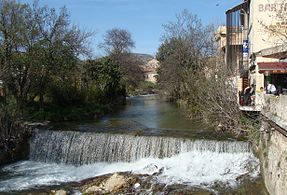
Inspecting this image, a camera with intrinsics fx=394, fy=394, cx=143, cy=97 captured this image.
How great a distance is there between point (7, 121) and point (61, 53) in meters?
6.70

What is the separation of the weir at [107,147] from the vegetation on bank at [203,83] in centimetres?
219

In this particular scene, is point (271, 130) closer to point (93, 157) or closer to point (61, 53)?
point (93, 157)

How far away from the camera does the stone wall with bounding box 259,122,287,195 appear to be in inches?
405

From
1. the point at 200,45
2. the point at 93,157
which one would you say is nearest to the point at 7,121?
the point at 93,157

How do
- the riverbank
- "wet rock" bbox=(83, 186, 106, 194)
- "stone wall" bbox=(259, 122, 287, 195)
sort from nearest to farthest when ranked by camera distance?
1. "stone wall" bbox=(259, 122, 287, 195)
2. "wet rock" bbox=(83, 186, 106, 194)
3. the riverbank

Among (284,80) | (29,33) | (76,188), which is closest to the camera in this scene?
(76,188)

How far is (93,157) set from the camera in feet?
55.5

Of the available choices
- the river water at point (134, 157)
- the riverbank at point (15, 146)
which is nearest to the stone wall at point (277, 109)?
the river water at point (134, 157)

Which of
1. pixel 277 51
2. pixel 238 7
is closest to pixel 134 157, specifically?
pixel 277 51

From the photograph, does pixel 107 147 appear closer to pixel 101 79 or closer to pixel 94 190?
pixel 94 190

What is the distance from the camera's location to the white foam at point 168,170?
13.8 m

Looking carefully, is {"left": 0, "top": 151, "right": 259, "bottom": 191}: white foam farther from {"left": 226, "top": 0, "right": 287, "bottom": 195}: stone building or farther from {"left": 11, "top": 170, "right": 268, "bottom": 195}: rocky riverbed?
{"left": 226, "top": 0, "right": 287, "bottom": 195}: stone building

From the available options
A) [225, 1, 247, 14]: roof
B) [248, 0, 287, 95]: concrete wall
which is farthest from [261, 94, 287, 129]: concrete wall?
[225, 1, 247, 14]: roof

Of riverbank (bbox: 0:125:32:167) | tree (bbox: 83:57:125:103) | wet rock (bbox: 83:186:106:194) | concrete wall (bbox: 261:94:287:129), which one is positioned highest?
tree (bbox: 83:57:125:103)
